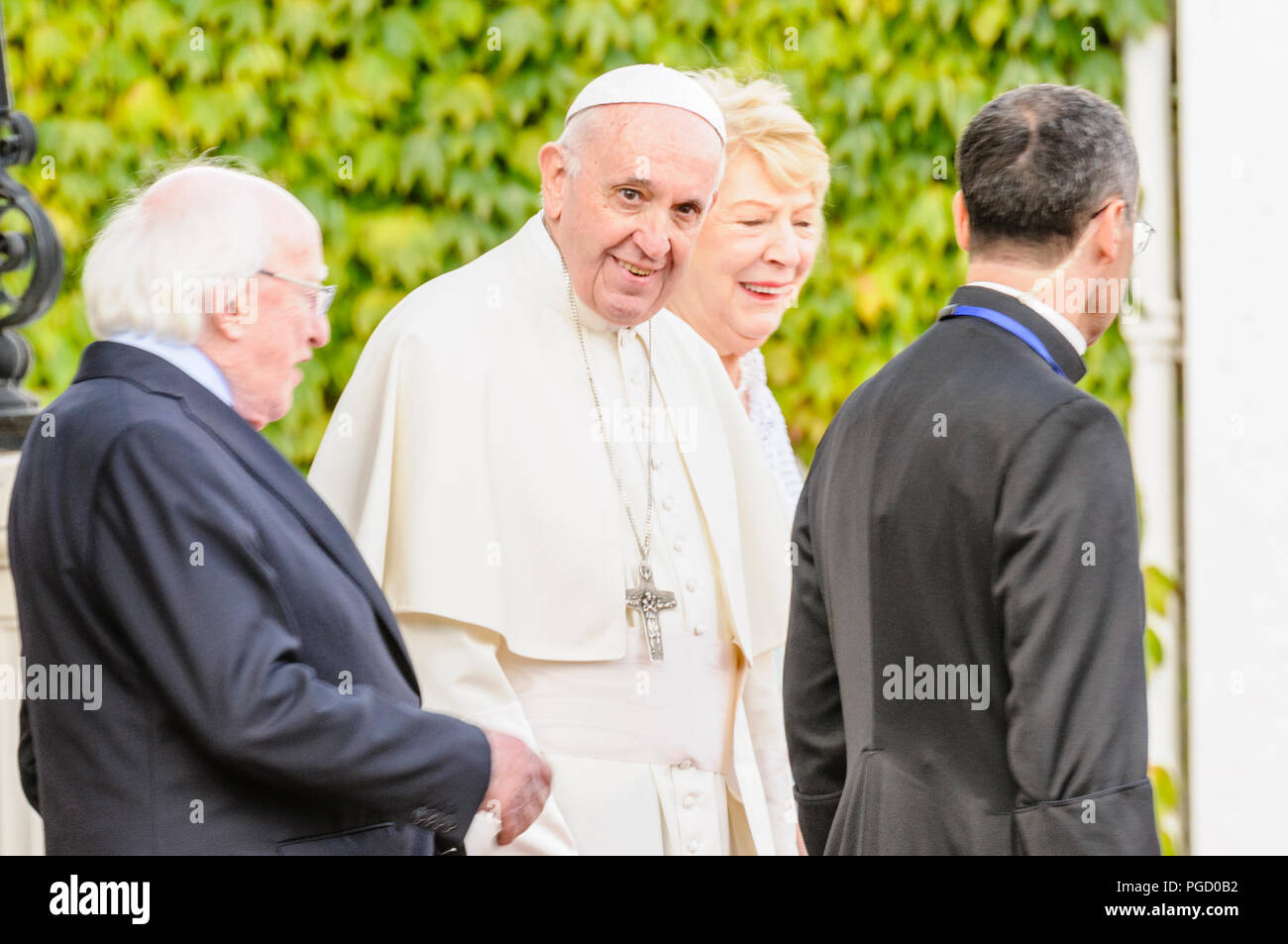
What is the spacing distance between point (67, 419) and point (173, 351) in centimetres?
20

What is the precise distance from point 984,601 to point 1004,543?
0.09 metres

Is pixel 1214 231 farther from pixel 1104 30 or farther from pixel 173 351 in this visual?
pixel 173 351

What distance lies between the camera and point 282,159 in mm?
4527

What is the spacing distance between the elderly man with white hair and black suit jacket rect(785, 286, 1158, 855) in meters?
0.55

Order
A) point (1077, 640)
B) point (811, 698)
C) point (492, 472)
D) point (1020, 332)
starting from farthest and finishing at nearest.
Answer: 1. point (492, 472)
2. point (811, 698)
3. point (1020, 332)
4. point (1077, 640)

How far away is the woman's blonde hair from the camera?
3.47 metres

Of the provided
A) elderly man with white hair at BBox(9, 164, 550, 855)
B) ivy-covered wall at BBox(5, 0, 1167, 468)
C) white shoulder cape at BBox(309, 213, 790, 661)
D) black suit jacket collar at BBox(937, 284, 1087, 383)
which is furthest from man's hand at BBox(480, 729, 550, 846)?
ivy-covered wall at BBox(5, 0, 1167, 468)

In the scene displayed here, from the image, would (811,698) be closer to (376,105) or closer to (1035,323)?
(1035,323)

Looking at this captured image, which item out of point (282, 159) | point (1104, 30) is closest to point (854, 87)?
point (1104, 30)

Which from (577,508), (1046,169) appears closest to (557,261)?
(577,508)

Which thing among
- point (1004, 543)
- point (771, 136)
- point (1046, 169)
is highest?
point (771, 136)

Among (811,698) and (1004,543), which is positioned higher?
(1004,543)

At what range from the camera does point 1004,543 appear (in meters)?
2.15

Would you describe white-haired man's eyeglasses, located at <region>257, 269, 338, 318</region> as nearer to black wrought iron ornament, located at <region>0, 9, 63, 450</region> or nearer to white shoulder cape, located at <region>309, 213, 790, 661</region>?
white shoulder cape, located at <region>309, 213, 790, 661</region>
